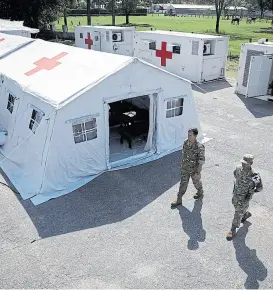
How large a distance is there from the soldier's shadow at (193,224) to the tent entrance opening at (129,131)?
90.3 inches

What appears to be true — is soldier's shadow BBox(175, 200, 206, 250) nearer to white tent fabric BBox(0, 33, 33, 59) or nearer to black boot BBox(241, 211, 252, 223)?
black boot BBox(241, 211, 252, 223)

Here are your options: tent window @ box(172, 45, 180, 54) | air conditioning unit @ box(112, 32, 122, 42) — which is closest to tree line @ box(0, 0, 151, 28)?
air conditioning unit @ box(112, 32, 122, 42)

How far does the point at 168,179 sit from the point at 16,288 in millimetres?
3628

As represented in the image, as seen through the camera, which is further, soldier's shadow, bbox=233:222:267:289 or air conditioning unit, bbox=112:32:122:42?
air conditioning unit, bbox=112:32:122:42

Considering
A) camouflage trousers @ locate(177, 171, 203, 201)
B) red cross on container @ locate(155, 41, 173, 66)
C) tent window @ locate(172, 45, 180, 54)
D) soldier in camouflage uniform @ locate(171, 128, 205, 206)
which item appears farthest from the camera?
red cross on container @ locate(155, 41, 173, 66)

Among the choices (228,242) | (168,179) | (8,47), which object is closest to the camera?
(228,242)

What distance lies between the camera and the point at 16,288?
4.39 m

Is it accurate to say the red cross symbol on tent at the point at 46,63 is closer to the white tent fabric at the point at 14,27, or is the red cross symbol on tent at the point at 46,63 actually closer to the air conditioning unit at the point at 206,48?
the air conditioning unit at the point at 206,48

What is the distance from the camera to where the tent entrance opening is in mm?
8070

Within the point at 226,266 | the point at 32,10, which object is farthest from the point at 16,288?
the point at 32,10

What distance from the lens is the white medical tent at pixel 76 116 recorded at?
641 cm

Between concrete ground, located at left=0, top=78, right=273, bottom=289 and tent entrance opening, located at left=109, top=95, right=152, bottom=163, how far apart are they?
2.40 feet

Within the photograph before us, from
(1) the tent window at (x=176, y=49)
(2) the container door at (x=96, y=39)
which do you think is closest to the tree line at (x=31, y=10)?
(2) the container door at (x=96, y=39)

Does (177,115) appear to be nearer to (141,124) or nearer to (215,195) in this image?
(141,124)
